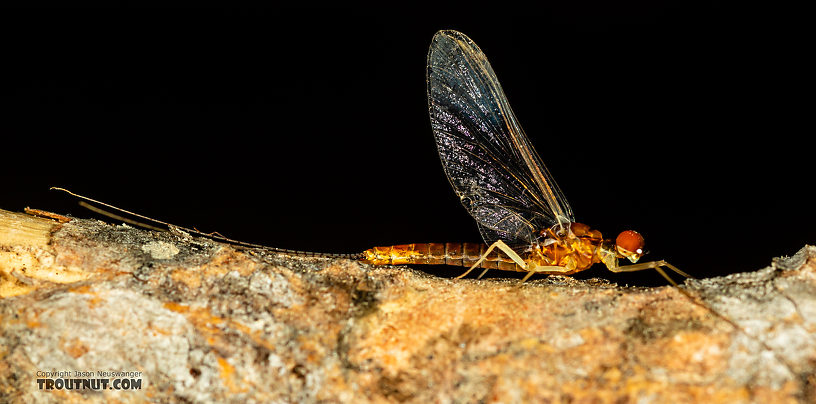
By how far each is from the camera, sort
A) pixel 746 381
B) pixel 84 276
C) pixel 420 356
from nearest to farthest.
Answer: pixel 746 381
pixel 420 356
pixel 84 276

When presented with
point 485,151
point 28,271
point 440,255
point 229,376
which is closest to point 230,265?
point 229,376

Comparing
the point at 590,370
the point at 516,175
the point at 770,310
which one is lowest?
the point at 590,370

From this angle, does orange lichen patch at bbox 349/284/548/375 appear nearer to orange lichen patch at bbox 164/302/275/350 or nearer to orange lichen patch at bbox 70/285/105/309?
orange lichen patch at bbox 164/302/275/350

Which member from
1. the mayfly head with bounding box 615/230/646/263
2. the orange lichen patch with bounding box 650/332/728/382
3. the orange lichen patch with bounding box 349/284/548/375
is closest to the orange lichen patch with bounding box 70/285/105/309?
the orange lichen patch with bounding box 349/284/548/375

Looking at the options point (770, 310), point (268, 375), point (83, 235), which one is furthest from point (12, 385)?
point (770, 310)

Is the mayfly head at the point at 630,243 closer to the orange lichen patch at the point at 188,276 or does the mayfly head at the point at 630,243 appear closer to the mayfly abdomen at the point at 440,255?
the mayfly abdomen at the point at 440,255

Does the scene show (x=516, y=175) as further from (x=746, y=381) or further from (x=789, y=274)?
(x=746, y=381)

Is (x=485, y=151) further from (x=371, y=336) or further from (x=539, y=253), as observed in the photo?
(x=371, y=336)
